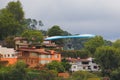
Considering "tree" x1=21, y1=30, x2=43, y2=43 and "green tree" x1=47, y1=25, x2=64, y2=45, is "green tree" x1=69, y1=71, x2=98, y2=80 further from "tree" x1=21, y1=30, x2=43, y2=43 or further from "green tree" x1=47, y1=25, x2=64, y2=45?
"green tree" x1=47, y1=25, x2=64, y2=45

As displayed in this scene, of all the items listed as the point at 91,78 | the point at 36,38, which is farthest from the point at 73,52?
the point at 91,78

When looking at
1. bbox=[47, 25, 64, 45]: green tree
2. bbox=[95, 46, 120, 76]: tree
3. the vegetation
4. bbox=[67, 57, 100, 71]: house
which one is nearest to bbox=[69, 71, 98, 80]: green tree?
the vegetation

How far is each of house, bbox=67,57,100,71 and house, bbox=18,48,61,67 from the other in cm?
491

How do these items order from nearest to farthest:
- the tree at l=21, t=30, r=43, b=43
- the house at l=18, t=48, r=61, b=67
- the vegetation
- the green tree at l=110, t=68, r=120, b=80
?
1. the vegetation
2. the house at l=18, t=48, r=61, b=67
3. the green tree at l=110, t=68, r=120, b=80
4. the tree at l=21, t=30, r=43, b=43

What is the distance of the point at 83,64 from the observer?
176 ft

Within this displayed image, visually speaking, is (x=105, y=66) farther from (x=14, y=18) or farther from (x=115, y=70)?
(x=14, y=18)

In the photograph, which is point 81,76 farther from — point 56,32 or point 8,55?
point 56,32

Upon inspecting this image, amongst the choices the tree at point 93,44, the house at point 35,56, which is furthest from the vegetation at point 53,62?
the house at point 35,56

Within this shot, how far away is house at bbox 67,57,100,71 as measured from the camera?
169ft

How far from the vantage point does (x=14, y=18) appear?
52.3 meters

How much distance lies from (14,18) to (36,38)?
178 inches

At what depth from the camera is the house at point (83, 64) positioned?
51.5 metres

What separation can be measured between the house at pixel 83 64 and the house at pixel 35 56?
491cm

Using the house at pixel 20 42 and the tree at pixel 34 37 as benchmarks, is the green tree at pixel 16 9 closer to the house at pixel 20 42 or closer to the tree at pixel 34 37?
the house at pixel 20 42
